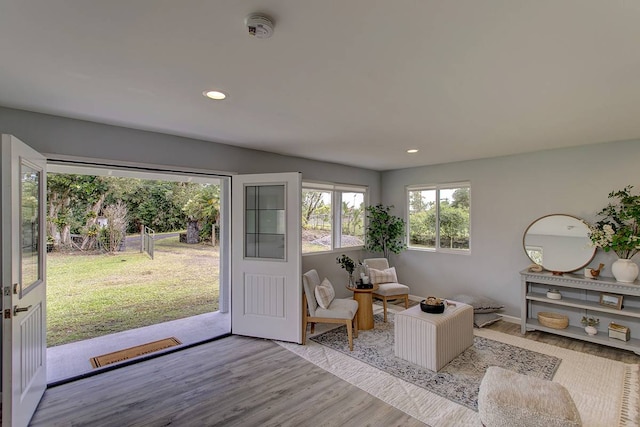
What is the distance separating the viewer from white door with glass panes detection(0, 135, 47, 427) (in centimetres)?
190

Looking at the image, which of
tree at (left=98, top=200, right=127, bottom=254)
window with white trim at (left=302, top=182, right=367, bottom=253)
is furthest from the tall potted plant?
tree at (left=98, top=200, right=127, bottom=254)

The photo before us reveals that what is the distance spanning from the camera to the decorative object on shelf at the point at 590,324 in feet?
11.8

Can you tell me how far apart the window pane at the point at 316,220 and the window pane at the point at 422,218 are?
1616 millimetres

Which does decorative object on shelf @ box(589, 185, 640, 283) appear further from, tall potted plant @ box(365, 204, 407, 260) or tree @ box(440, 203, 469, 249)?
tall potted plant @ box(365, 204, 407, 260)

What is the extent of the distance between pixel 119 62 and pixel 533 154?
16.1 ft

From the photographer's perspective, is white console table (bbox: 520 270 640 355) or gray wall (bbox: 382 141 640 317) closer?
white console table (bbox: 520 270 640 355)

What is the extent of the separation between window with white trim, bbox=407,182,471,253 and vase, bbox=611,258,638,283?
178cm

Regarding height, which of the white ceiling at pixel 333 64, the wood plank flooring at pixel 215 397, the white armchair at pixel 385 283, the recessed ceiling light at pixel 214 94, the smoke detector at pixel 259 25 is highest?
the recessed ceiling light at pixel 214 94

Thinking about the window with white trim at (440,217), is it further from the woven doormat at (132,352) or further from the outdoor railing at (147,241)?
the outdoor railing at (147,241)

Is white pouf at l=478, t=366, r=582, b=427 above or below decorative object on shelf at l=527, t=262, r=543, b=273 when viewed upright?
below

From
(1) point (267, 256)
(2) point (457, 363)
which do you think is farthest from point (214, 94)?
(2) point (457, 363)

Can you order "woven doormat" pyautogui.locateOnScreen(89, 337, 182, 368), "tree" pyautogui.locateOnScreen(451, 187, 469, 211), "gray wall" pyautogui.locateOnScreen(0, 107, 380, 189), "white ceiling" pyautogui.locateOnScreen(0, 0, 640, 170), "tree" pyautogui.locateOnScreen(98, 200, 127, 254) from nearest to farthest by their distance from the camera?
"white ceiling" pyautogui.locateOnScreen(0, 0, 640, 170) < "gray wall" pyautogui.locateOnScreen(0, 107, 380, 189) < "woven doormat" pyautogui.locateOnScreen(89, 337, 182, 368) < "tree" pyautogui.locateOnScreen(451, 187, 469, 211) < "tree" pyautogui.locateOnScreen(98, 200, 127, 254)

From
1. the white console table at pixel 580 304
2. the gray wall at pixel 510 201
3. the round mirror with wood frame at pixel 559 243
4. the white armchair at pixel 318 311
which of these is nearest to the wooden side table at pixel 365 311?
the white armchair at pixel 318 311

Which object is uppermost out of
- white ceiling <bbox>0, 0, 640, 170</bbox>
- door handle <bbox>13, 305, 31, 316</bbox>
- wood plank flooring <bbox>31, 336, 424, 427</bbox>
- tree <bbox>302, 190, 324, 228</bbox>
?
white ceiling <bbox>0, 0, 640, 170</bbox>
